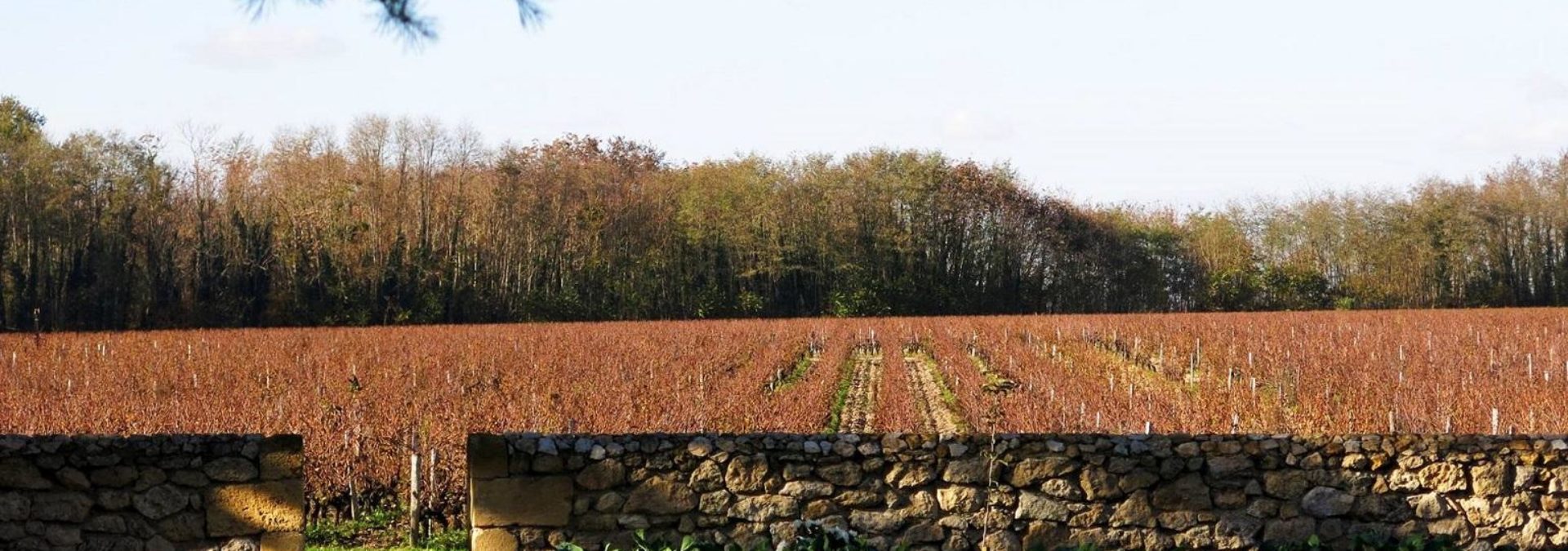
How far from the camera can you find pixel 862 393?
2233cm

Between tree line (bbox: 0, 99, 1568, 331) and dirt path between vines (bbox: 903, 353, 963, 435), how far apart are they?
23392 mm

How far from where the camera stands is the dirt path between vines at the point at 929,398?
17500mm

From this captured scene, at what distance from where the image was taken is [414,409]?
46.2 feet

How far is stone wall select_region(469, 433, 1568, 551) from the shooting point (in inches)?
320

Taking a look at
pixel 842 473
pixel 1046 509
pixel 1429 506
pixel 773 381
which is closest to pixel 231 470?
pixel 842 473

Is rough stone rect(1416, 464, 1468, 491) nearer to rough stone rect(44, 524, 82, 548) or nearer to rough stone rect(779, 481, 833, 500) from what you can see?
rough stone rect(779, 481, 833, 500)

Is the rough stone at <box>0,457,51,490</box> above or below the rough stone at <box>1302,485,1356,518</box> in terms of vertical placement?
above

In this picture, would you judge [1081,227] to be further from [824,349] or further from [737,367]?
[737,367]

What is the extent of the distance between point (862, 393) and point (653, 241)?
32.0 metres

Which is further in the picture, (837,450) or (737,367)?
(737,367)

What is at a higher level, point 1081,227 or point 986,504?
point 1081,227

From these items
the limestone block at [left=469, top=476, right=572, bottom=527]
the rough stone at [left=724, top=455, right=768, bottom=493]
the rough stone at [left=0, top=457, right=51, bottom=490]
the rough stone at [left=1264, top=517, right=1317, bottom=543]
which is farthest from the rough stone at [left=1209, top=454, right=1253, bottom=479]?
the rough stone at [left=0, top=457, right=51, bottom=490]

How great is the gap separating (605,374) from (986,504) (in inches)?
518

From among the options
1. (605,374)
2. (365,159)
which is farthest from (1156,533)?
(365,159)
